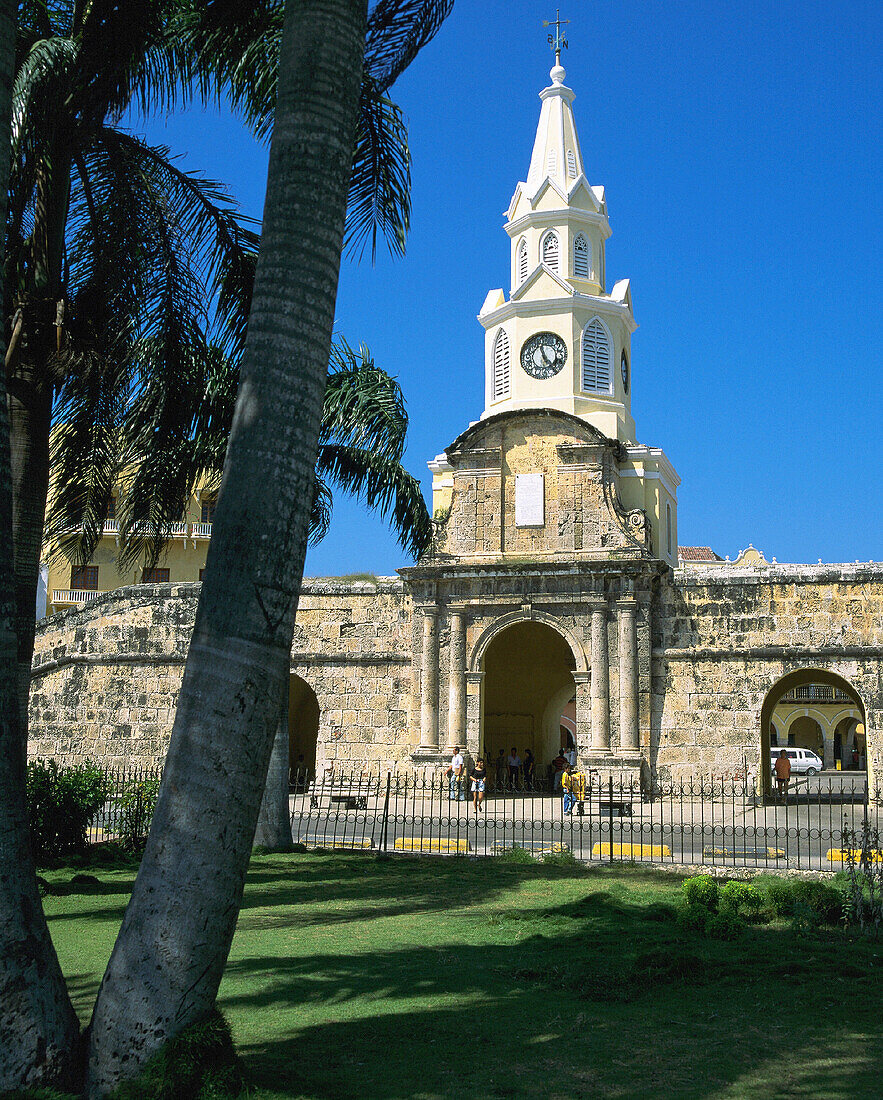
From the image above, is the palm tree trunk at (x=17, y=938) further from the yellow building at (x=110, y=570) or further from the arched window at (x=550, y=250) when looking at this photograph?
the yellow building at (x=110, y=570)

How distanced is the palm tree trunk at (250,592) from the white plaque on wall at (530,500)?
62.8ft

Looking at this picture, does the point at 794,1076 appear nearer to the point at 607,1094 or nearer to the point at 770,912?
the point at 607,1094

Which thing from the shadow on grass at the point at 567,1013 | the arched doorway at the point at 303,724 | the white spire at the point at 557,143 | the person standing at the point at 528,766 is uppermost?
the white spire at the point at 557,143

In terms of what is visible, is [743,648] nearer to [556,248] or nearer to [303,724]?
[556,248]

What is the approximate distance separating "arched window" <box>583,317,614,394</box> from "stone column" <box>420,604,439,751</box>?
767cm

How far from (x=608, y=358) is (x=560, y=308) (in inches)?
72.3

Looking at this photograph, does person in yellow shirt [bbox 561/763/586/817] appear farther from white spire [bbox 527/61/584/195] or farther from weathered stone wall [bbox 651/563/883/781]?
white spire [bbox 527/61/584/195]

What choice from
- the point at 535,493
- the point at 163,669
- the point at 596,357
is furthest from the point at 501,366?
the point at 163,669

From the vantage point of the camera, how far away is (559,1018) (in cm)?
638

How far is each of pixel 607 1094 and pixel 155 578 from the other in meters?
40.2

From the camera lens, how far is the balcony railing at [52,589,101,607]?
41.6 meters

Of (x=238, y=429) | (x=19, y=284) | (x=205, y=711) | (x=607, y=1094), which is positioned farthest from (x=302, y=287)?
(x=19, y=284)

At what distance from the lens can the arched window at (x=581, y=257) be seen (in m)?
28.3

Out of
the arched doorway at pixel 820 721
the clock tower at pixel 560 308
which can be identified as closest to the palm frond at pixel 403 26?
the clock tower at pixel 560 308
